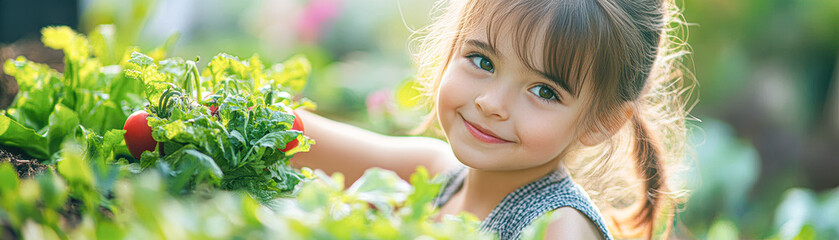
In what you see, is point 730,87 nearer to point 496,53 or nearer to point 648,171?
point 648,171

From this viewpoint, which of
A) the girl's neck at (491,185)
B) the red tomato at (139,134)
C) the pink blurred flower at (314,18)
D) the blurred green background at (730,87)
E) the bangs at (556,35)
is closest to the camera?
the red tomato at (139,134)

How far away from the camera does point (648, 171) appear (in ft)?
2.95

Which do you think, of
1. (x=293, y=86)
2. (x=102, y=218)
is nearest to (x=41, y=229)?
(x=102, y=218)

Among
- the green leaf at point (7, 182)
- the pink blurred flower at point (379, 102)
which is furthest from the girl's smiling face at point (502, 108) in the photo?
the pink blurred flower at point (379, 102)

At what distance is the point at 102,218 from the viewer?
40 centimetres

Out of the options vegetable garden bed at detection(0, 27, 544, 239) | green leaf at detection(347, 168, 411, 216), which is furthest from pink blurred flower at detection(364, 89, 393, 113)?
green leaf at detection(347, 168, 411, 216)

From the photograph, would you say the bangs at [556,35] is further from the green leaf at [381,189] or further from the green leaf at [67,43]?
the green leaf at [67,43]

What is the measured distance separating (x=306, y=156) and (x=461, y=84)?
0.88 ft

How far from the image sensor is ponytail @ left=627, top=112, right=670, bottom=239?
87cm

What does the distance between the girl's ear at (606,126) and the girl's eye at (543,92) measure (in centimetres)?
8

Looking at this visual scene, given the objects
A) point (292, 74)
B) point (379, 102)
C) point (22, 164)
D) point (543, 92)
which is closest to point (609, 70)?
point (543, 92)

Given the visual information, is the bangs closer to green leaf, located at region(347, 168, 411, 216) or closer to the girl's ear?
the girl's ear

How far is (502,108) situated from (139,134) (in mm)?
341

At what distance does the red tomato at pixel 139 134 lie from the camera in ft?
1.75
